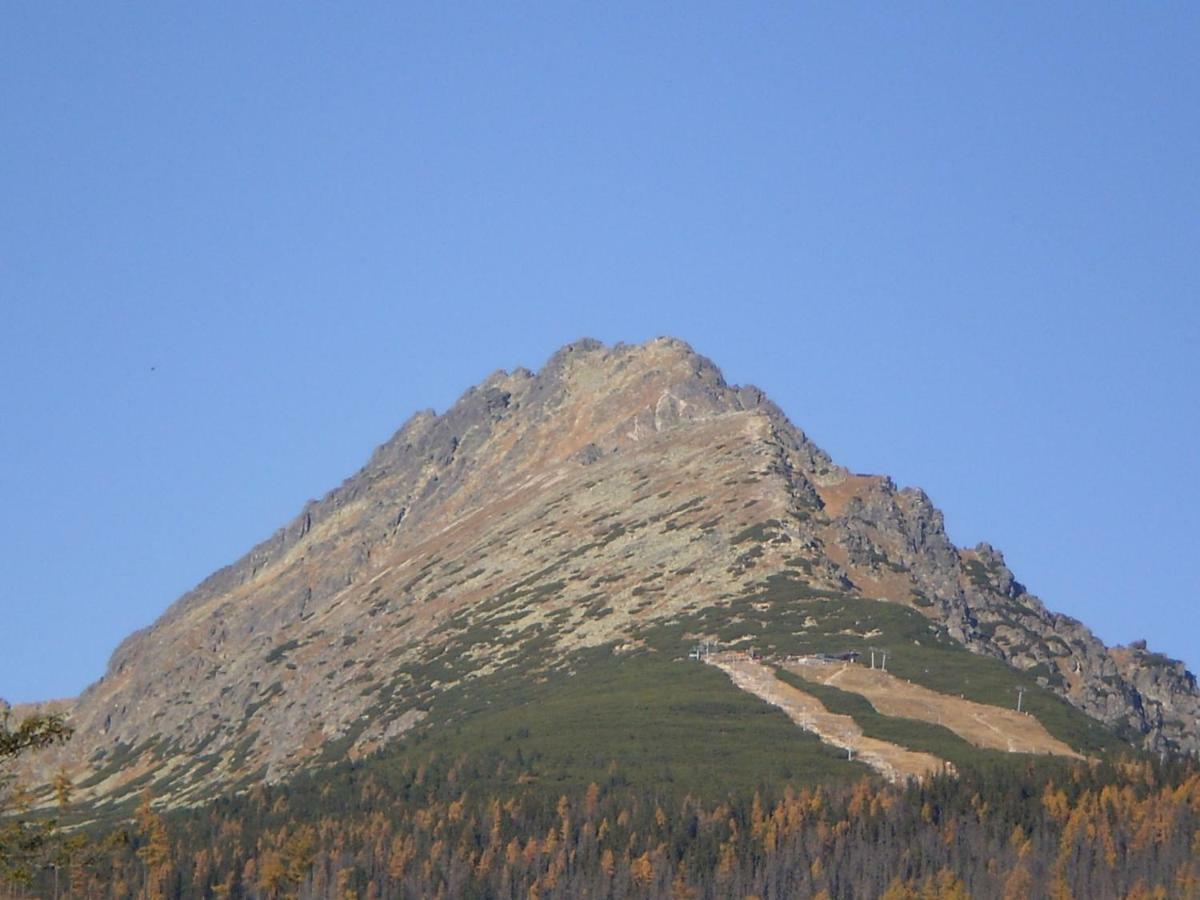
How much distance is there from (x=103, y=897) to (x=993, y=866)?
8993 centimetres

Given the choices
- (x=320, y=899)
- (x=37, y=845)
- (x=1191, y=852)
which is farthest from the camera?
(x=320, y=899)

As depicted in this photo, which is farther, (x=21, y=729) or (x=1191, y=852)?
(x=1191, y=852)

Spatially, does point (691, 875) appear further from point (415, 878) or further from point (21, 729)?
point (21, 729)

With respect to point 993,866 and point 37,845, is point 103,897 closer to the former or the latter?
point 993,866

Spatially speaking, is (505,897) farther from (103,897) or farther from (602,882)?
(103,897)

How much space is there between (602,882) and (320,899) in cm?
2956

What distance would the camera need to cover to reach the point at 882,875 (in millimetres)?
188250

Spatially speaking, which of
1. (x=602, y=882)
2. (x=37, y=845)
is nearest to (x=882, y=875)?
(x=602, y=882)

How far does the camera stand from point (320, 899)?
643ft

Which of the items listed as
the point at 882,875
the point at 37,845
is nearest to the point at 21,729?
the point at 37,845

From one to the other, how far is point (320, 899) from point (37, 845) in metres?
158

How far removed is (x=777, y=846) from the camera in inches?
7781

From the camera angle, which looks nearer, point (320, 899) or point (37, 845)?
point (37, 845)

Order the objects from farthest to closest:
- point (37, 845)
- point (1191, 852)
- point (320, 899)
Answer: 1. point (320, 899)
2. point (1191, 852)
3. point (37, 845)
